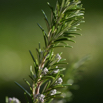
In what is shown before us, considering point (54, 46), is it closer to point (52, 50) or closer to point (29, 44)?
point (52, 50)

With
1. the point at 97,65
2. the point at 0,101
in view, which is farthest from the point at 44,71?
the point at 97,65

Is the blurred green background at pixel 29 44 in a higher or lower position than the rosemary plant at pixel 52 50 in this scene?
higher

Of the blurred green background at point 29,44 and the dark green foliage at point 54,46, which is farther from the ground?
the blurred green background at point 29,44

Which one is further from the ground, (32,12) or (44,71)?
(32,12)

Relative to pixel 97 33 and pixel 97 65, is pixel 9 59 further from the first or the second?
pixel 97 33

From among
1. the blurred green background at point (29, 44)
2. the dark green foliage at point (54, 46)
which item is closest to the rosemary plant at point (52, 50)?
the dark green foliage at point (54, 46)

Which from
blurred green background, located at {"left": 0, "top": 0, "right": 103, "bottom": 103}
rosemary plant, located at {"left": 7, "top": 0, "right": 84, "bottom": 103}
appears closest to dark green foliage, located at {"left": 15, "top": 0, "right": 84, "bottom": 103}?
rosemary plant, located at {"left": 7, "top": 0, "right": 84, "bottom": 103}

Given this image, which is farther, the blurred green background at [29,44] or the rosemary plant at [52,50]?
the blurred green background at [29,44]

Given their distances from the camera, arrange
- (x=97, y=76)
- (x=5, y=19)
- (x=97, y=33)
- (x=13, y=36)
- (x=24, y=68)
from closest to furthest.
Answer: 1. (x=97, y=76)
2. (x=24, y=68)
3. (x=13, y=36)
4. (x=5, y=19)
5. (x=97, y=33)

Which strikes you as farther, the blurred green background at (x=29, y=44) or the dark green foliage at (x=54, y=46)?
the blurred green background at (x=29, y=44)

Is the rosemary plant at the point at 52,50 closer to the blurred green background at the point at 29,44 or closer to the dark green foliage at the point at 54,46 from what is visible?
the dark green foliage at the point at 54,46
